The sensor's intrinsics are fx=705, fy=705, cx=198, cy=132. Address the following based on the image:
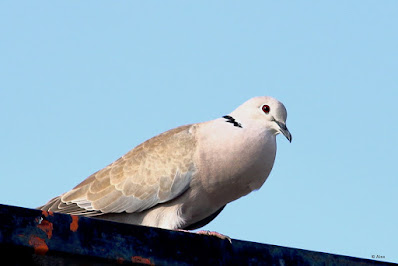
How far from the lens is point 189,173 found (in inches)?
241

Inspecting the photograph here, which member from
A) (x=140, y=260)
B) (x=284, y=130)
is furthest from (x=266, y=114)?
(x=140, y=260)

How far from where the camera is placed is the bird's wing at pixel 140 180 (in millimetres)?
6203

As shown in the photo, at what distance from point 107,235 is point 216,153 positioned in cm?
341

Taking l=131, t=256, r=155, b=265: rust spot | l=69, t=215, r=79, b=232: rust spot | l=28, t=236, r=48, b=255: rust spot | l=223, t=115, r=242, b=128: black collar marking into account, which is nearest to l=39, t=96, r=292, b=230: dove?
l=223, t=115, r=242, b=128: black collar marking

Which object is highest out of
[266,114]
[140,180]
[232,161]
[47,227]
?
[266,114]

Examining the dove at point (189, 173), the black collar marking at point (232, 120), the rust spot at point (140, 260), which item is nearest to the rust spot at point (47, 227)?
the rust spot at point (140, 260)

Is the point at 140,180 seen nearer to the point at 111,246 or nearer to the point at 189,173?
the point at 189,173

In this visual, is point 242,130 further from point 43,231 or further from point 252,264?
point 43,231

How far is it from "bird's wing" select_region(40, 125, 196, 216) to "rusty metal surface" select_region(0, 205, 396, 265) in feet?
10.2

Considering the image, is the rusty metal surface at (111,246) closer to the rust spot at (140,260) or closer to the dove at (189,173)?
the rust spot at (140,260)

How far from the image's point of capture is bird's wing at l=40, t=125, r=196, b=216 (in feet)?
20.4

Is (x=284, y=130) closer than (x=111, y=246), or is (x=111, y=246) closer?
(x=111, y=246)

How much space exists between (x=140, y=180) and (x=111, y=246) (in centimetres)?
381

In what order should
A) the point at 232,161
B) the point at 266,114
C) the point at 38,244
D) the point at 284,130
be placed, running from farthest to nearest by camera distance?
the point at 266,114
the point at 284,130
the point at 232,161
the point at 38,244
